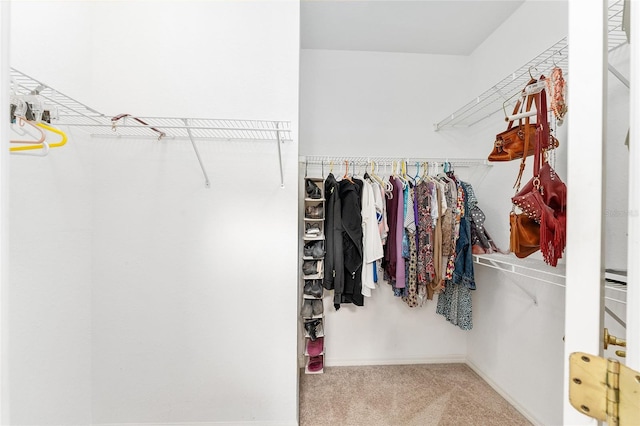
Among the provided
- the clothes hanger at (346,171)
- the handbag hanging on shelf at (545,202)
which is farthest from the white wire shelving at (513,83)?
the clothes hanger at (346,171)

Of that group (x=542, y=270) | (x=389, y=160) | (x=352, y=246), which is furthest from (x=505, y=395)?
(x=389, y=160)

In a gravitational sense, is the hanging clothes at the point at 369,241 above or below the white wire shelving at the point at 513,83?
below

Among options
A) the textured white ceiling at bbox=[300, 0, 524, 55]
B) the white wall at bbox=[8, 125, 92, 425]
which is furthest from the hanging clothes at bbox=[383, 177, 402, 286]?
the white wall at bbox=[8, 125, 92, 425]

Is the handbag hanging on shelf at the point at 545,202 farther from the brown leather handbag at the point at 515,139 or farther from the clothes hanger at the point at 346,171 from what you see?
the clothes hanger at the point at 346,171

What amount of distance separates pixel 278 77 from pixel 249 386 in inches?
74.4

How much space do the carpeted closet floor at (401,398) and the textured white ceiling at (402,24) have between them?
9.47ft

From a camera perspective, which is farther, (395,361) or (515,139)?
(395,361)

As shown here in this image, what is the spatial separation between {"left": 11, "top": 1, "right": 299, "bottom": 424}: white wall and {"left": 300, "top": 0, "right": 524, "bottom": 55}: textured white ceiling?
1.93 ft

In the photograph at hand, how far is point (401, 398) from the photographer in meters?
1.79

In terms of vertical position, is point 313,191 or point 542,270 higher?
point 313,191

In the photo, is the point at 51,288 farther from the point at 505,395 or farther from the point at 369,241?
the point at 505,395

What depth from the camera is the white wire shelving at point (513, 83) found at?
0.96 m

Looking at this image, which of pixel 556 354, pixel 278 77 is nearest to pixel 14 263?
pixel 278 77

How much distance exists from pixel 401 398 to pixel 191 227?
191cm
